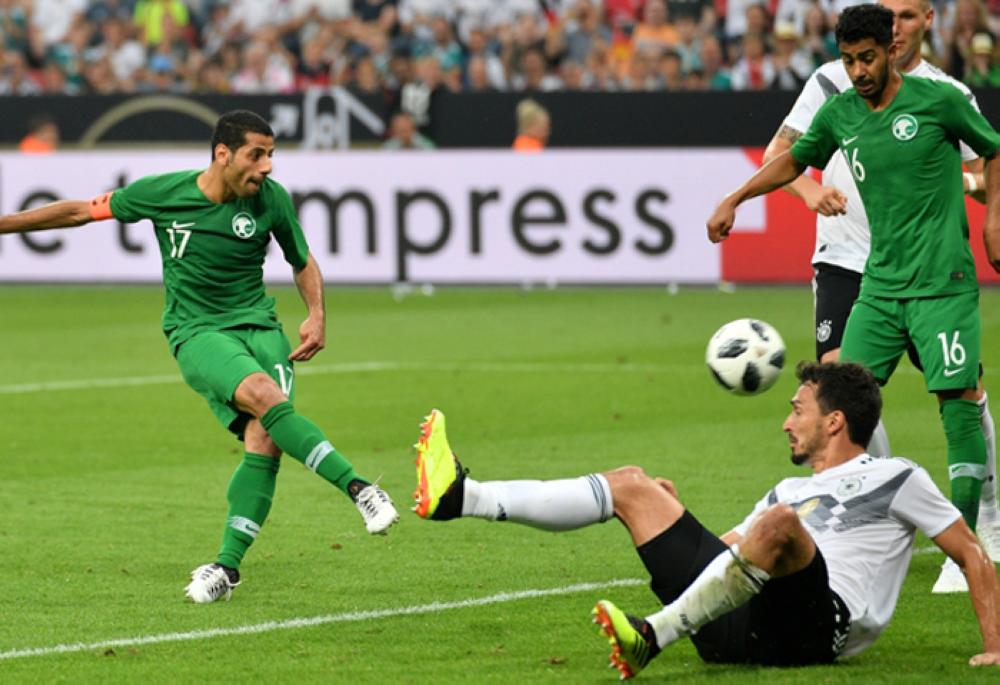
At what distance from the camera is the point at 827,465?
6.12m

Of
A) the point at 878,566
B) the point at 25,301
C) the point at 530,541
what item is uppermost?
the point at 878,566

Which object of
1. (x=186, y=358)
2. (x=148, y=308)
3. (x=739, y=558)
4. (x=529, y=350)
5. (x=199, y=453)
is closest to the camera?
(x=739, y=558)

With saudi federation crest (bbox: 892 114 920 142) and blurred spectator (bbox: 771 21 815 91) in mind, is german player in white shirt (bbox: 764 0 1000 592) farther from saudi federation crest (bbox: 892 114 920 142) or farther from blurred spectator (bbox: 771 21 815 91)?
blurred spectator (bbox: 771 21 815 91)

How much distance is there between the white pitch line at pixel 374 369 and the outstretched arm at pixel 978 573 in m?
8.99

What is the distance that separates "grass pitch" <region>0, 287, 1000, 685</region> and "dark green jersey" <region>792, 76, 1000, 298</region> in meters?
1.22

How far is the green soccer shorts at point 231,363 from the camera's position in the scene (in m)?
7.57

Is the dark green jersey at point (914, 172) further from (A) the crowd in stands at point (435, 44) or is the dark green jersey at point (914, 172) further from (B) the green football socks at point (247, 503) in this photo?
(A) the crowd in stands at point (435, 44)

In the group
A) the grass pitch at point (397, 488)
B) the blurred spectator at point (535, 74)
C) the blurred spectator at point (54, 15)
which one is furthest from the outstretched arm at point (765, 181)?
the blurred spectator at point (54, 15)

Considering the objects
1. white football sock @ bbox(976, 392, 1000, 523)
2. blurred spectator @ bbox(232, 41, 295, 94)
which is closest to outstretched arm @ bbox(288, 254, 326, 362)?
white football sock @ bbox(976, 392, 1000, 523)

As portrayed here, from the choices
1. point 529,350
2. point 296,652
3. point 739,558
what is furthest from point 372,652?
point 529,350

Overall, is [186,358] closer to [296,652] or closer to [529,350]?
[296,652]

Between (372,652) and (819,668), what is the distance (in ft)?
4.83

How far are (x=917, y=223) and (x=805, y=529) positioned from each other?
206cm

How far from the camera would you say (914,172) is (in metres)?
7.35
